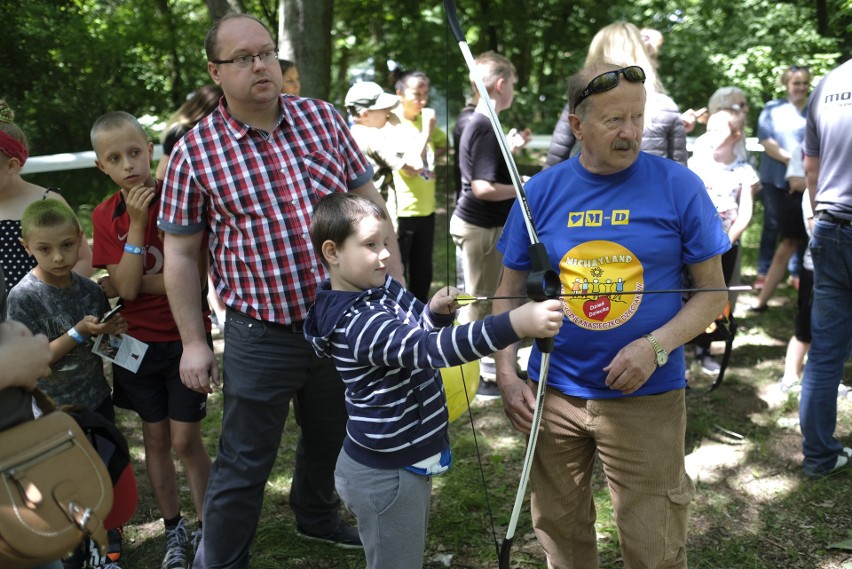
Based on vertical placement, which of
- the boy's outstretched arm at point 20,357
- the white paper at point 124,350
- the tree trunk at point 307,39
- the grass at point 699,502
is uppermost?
the tree trunk at point 307,39

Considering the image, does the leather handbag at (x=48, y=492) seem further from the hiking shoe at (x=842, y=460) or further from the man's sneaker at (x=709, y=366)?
the man's sneaker at (x=709, y=366)

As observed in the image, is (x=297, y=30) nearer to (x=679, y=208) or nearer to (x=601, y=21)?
(x=679, y=208)

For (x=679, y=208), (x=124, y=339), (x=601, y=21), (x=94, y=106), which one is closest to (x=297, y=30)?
(x=124, y=339)

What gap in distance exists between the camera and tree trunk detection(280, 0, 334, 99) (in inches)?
277

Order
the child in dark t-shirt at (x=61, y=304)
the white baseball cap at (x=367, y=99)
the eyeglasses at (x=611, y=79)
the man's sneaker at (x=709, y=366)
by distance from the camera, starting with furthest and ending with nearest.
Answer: the white baseball cap at (x=367, y=99)
the man's sneaker at (x=709, y=366)
the child in dark t-shirt at (x=61, y=304)
the eyeglasses at (x=611, y=79)

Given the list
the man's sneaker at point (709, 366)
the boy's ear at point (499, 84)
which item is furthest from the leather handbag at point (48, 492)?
the man's sneaker at point (709, 366)

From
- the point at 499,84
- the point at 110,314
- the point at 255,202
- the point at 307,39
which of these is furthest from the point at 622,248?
the point at 307,39

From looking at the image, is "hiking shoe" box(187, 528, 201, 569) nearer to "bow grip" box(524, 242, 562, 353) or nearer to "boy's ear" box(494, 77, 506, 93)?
"bow grip" box(524, 242, 562, 353)

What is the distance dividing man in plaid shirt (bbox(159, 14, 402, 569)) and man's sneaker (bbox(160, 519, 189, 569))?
1.06 feet

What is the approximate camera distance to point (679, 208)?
2258mm

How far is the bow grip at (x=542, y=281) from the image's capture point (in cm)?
203

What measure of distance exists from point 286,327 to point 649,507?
1277mm

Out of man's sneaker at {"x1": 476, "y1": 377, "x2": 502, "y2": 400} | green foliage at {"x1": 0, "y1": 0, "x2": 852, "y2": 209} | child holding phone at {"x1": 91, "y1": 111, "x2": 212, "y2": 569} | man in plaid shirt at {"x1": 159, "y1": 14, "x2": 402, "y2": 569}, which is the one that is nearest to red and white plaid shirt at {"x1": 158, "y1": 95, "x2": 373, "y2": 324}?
man in plaid shirt at {"x1": 159, "y1": 14, "x2": 402, "y2": 569}

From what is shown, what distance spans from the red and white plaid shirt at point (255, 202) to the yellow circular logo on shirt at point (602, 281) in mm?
863
